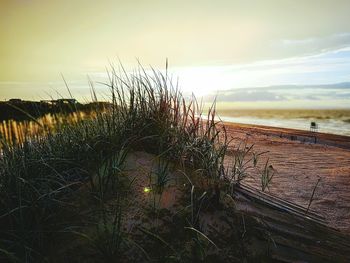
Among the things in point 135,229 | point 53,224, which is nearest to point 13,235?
point 53,224

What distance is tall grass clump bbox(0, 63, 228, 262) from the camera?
9.07 feet

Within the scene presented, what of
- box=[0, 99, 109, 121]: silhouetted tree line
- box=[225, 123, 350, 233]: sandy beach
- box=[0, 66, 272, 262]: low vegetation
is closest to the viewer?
box=[0, 66, 272, 262]: low vegetation

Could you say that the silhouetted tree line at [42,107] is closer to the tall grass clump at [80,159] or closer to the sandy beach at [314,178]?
the tall grass clump at [80,159]

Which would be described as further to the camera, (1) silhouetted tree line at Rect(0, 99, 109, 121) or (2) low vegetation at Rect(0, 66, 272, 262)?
(1) silhouetted tree line at Rect(0, 99, 109, 121)

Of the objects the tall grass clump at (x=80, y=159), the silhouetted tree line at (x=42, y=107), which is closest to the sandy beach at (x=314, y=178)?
the tall grass clump at (x=80, y=159)

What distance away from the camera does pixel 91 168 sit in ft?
11.4

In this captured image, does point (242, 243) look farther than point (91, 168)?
No

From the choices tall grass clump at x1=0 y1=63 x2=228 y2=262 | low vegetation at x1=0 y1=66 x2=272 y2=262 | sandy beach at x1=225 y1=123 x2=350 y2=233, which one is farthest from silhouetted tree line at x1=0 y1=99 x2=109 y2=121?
sandy beach at x1=225 y1=123 x2=350 y2=233

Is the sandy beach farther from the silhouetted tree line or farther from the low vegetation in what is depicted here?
the silhouetted tree line

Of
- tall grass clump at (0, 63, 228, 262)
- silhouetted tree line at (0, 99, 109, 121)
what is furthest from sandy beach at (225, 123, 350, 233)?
silhouetted tree line at (0, 99, 109, 121)

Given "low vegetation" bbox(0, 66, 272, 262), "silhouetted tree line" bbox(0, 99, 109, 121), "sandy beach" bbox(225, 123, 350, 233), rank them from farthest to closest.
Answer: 1. "silhouetted tree line" bbox(0, 99, 109, 121)
2. "sandy beach" bbox(225, 123, 350, 233)
3. "low vegetation" bbox(0, 66, 272, 262)

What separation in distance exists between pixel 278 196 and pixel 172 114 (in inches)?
58.6

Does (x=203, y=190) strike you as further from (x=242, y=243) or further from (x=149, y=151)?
(x=149, y=151)

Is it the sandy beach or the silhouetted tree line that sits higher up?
the silhouetted tree line
